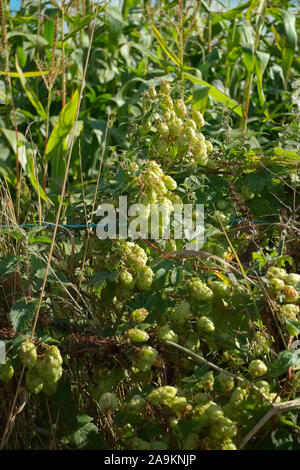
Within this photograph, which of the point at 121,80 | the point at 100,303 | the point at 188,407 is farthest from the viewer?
the point at 121,80

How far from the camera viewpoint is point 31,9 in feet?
11.8

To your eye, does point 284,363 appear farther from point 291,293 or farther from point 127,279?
point 127,279

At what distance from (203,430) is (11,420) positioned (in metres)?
0.42

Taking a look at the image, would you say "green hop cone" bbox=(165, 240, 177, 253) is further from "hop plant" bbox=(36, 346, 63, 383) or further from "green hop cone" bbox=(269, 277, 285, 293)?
"hop plant" bbox=(36, 346, 63, 383)

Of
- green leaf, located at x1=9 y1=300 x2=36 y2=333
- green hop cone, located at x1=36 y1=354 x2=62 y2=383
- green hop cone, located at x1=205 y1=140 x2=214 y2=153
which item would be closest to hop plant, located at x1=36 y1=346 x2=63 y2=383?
green hop cone, located at x1=36 y1=354 x2=62 y2=383

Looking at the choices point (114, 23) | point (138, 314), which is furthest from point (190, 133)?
point (114, 23)

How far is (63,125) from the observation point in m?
2.07

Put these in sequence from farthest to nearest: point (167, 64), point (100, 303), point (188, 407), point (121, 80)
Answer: point (121, 80), point (167, 64), point (100, 303), point (188, 407)

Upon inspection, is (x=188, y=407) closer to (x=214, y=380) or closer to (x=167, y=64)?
(x=214, y=380)

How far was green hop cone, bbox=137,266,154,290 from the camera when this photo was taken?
126 cm

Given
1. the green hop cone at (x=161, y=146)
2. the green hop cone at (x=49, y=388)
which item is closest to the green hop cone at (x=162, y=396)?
the green hop cone at (x=49, y=388)

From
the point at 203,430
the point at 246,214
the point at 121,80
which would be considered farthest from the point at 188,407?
the point at 121,80

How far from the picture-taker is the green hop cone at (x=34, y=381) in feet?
3.67

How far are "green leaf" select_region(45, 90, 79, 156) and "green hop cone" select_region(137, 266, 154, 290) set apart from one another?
0.95m
